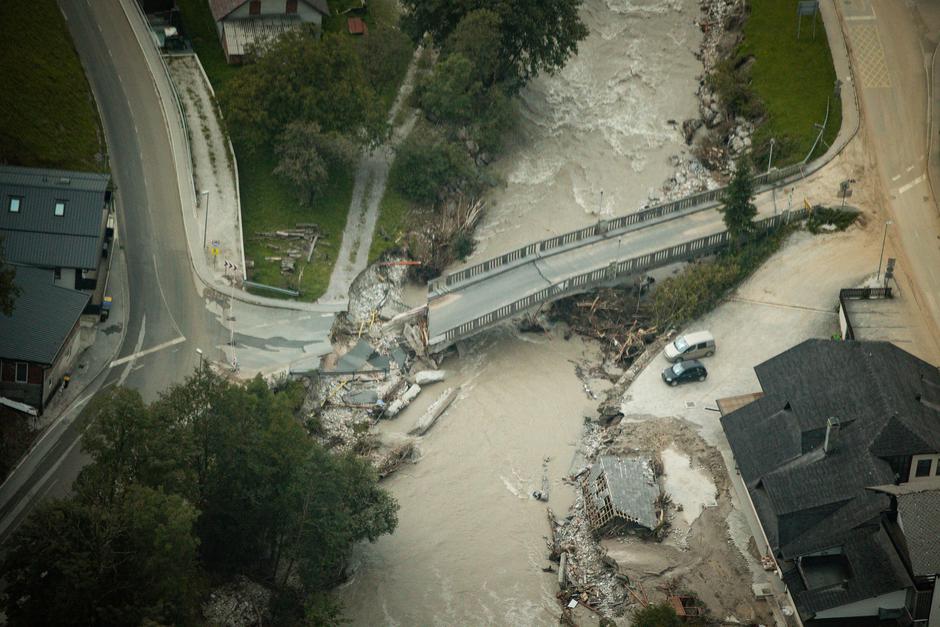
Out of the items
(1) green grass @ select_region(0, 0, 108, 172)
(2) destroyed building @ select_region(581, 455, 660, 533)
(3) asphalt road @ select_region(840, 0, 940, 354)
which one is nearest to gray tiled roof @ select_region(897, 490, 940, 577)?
(2) destroyed building @ select_region(581, 455, 660, 533)

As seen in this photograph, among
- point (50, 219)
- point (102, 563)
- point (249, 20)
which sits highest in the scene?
point (249, 20)

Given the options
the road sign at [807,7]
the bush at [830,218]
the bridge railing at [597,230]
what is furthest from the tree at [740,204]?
the road sign at [807,7]

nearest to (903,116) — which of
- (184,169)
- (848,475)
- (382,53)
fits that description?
(848,475)

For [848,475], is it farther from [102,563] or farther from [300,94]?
[300,94]

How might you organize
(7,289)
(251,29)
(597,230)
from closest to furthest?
(7,289), (597,230), (251,29)

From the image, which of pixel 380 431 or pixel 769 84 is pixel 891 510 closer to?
pixel 380 431
